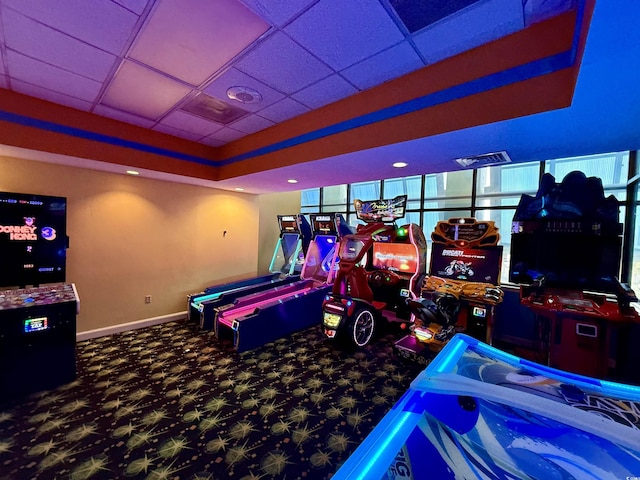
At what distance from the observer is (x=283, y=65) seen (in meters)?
2.24

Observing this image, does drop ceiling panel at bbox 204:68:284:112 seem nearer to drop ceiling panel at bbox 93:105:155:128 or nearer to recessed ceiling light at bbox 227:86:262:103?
recessed ceiling light at bbox 227:86:262:103

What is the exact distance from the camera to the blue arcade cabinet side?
2.27 feet

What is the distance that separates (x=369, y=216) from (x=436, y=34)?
9.36 feet

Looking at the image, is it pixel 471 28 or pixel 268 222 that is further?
pixel 268 222

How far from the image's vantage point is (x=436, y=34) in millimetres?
1870

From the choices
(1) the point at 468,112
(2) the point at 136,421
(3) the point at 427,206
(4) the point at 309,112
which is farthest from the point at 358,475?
(3) the point at 427,206

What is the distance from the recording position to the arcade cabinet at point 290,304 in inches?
146

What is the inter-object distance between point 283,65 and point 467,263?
9.89 feet

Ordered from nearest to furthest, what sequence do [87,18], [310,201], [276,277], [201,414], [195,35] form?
[87,18], [195,35], [201,414], [276,277], [310,201]

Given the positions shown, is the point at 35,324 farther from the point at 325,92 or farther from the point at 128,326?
the point at 325,92

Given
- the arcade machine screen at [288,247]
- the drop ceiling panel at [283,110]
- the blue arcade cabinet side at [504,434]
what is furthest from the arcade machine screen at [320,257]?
the blue arcade cabinet side at [504,434]

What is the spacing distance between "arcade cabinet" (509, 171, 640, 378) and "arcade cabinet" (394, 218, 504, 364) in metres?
0.30

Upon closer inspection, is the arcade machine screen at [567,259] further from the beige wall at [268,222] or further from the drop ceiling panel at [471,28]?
the beige wall at [268,222]

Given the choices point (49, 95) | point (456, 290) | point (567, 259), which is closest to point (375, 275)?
point (456, 290)
